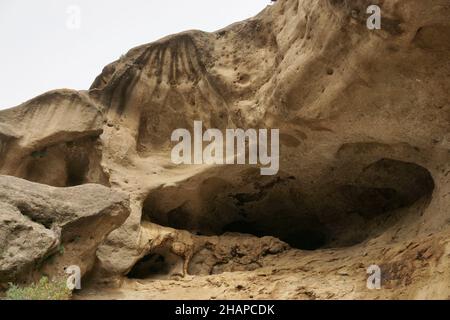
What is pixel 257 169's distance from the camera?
6473 millimetres

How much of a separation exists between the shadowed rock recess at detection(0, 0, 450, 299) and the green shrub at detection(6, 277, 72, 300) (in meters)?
0.18

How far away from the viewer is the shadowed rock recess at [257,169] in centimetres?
439

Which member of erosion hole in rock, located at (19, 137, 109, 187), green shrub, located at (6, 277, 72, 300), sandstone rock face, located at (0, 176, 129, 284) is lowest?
green shrub, located at (6, 277, 72, 300)

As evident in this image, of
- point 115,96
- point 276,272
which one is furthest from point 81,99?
point 276,272

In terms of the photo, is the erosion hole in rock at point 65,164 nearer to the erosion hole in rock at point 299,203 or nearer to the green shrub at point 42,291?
the erosion hole in rock at point 299,203

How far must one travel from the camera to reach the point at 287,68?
17.2 feet

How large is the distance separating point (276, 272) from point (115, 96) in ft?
10.4

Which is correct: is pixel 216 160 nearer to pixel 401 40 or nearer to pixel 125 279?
pixel 125 279

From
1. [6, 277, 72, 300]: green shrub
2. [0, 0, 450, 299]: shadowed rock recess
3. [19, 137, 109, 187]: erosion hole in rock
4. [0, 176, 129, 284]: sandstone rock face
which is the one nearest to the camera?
[6, 277, 72, 300]: green shrub

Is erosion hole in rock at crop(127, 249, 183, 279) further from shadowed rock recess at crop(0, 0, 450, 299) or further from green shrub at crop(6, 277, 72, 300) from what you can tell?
green shrub at crop(6, 277, 72, 300)

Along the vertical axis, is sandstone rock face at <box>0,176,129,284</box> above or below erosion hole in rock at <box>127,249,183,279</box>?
above

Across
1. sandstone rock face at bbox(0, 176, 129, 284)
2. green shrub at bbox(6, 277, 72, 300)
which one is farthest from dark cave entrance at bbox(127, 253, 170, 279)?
green shrub at bbox(6, 277, 72, 300)

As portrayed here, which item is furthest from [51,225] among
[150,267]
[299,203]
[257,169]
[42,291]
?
[299,203]

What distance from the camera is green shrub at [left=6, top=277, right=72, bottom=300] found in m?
3.85
